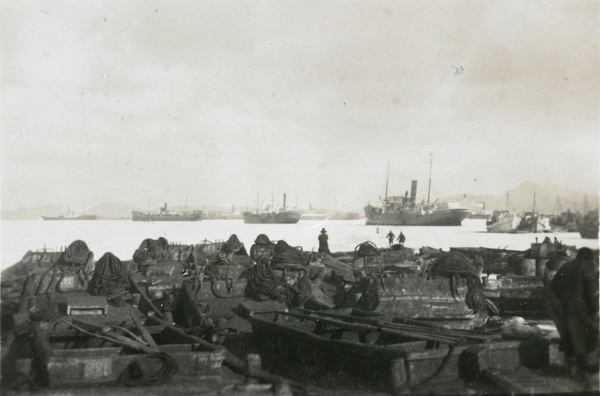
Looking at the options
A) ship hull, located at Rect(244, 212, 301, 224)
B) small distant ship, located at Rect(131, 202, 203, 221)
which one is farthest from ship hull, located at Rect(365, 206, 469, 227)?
small distant ship, located at Rect(131, 202, 203, 221)

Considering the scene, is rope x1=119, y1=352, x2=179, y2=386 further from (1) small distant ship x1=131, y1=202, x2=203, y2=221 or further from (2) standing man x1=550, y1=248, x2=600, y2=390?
(1) small distant ship x1=131, y1=202, x2=203, y2=221

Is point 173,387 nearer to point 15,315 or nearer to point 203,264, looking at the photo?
point 15,315

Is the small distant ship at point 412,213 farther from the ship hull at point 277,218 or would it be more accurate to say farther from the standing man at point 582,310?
the standing man at point 582,310

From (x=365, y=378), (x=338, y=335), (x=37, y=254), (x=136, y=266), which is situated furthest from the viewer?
(x=37, y=254)

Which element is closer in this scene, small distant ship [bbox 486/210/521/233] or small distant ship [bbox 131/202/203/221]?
small distant ship [bbox 486/210/521/233]

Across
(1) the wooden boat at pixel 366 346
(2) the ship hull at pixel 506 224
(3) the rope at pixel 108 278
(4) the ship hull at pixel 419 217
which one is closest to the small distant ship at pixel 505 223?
(2) the ship hull at pixel 506 224

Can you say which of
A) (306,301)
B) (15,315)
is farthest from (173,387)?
(306,301)
